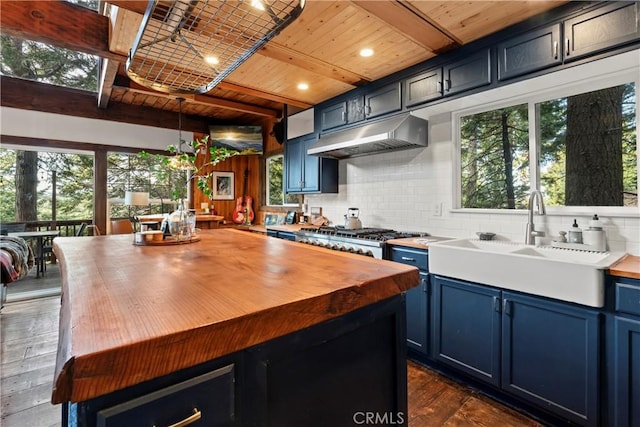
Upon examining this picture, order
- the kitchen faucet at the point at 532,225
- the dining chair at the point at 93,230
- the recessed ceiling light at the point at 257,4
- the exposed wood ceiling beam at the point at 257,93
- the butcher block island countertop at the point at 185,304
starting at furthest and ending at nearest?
the dining chair at the point at 93,230, the exposed wood ceiling beam at the point at 257,93, the kitchen faucet at the point at 532,225, the recessed ceiling light at the point at 257,4, the butcher block island countertop at the point at 185,304

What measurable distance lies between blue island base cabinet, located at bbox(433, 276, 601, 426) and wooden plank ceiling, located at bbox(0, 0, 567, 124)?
5.73 ft

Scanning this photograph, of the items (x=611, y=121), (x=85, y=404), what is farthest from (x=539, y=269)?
(x=85, y=404)

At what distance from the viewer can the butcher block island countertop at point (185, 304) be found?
47 centimetres

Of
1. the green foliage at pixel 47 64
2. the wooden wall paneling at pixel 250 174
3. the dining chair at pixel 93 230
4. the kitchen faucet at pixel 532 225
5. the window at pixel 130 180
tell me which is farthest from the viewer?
the wooden wall paneling at pixel 250 174

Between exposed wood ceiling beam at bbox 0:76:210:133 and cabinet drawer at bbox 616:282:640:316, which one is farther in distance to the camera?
exposed wood ceiling beam at bbox 0:76:210:133

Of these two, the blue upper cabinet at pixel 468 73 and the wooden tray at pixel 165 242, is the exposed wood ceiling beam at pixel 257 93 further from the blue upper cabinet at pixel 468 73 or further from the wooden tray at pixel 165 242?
the wooden tray at pixel 165 242

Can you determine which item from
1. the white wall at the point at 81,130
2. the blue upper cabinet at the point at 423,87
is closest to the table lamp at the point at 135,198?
the white wall at the point at 81,130

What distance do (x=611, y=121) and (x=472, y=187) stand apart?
0.99m

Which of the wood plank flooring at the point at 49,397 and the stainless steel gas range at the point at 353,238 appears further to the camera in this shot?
the stainless steel gas range at the point at 353,238

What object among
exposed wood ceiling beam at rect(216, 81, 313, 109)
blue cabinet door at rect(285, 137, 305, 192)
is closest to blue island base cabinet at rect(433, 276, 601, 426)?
blue cabinet door at rect(285, 137, 305, 192)

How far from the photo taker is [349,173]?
386 centimetres

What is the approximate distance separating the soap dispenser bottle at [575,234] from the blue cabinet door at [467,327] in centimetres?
63

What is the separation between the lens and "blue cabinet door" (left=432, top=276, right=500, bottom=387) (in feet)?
6.36

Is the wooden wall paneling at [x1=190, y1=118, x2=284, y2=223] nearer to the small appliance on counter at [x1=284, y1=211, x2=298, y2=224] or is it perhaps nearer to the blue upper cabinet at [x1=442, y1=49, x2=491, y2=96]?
the small appliance on counter at [x1=284, y1=211, x2=298, y2=224]
